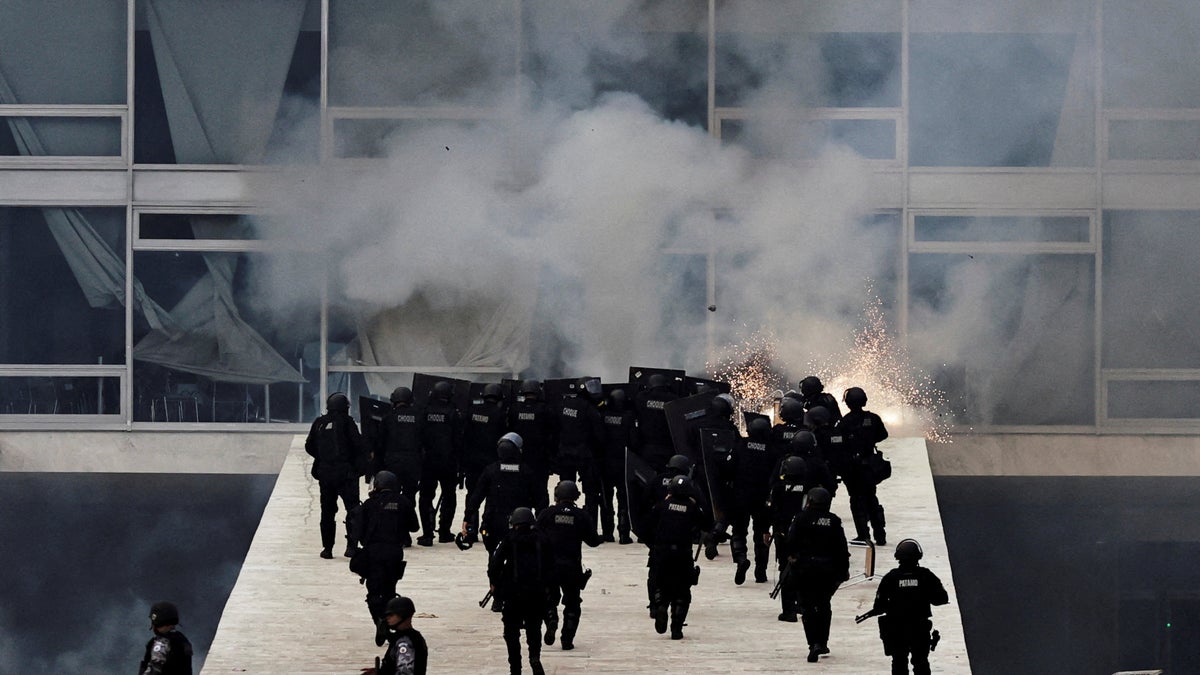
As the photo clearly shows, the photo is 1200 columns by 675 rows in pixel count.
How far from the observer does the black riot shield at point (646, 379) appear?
1638 centimetres

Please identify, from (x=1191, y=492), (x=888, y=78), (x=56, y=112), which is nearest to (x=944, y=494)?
(x=1191, y=492)

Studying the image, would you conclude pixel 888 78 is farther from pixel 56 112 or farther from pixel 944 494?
pixel 56 112

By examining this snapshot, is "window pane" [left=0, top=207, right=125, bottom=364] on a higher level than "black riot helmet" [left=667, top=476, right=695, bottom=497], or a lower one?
higher

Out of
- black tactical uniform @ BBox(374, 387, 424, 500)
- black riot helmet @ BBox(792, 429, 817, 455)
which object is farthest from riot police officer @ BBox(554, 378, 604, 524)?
black riot helmet @ BBox(792, 429, 817, 455)

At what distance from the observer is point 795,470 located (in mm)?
13836

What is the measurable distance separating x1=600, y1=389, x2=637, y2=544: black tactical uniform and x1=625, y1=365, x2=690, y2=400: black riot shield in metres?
0.29

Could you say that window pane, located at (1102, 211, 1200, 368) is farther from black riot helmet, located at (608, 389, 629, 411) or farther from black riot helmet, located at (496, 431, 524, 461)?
black riot helmet, located at (496, 431, 524, 461)

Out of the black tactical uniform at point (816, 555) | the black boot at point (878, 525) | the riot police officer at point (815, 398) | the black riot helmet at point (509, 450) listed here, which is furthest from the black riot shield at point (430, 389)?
the black tactical uniform at point (816, 555)

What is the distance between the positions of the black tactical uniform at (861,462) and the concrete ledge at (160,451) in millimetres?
6839

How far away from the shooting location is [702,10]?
20266mm

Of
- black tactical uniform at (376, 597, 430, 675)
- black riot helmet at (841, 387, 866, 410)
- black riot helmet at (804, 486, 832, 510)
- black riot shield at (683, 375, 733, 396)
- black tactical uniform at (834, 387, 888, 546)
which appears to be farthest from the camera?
black riot shield at (683, 375, 733, 396)

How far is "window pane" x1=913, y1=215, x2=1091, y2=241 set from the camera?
20.0 metres

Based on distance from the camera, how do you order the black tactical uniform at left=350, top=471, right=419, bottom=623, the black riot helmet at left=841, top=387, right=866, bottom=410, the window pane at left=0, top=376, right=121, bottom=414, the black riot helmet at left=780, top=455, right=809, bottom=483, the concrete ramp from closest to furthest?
the black tactical uniform at left=350, top=471, right=419, bottom=623 < the concrete ramp < the black riot helmet at left=780, top=455, right=809, bottom=483 < the black riot helmet at left=841, top=387, right=866, bottom=410 < the window pane at left=0, top=376, right=121, bottom=414

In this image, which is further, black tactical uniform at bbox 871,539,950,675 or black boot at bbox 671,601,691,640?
black boot at bbox 671,601,691,640
